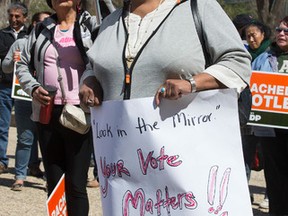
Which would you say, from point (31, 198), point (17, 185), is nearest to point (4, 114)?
point (17, 185)

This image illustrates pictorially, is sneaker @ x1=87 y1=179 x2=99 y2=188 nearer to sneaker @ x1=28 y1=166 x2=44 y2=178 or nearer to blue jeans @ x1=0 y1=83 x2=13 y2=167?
sneaker @ x1=28 y1=166 x2=44 y2=178

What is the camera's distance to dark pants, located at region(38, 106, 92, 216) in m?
5.00

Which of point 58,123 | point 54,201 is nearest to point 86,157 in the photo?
point 58,123

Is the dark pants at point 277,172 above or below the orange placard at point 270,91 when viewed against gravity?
below

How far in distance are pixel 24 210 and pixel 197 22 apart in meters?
4.38

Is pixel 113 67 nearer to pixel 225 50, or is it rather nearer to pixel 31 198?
pixel 225 50

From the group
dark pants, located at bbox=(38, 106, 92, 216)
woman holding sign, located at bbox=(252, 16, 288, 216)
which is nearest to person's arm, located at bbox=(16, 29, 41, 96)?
dark pants, located at bbox=(38, 106, 92, 216)

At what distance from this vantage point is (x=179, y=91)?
3027 millimetres

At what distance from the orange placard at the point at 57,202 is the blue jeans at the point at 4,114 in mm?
4774

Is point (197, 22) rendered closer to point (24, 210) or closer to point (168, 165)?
point (168, 165)

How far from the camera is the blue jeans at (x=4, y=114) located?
912 cm

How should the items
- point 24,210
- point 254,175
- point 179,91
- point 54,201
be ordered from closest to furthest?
point 179,91
point 54,201
point 24,210
point 254,175

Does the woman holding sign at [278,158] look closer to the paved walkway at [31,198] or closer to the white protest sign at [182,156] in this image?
the paved walkway at [31,198]

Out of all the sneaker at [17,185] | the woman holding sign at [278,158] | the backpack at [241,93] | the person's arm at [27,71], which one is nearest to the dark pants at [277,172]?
the woman holding sign at [278,158]
